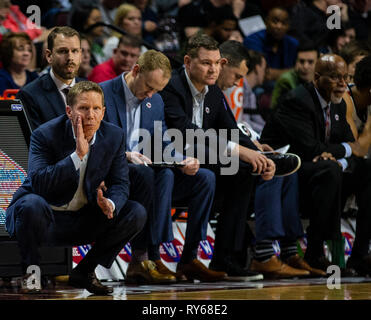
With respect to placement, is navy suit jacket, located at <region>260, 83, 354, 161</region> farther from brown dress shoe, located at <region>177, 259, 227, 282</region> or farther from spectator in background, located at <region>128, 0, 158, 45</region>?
spectator in background, located at <region>128, 0, 158, 45</region>

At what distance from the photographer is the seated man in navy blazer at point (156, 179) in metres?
5.20

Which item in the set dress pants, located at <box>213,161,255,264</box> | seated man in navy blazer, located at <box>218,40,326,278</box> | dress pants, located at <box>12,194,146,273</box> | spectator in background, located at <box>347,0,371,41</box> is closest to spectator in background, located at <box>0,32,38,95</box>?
seated man in navy blazer, located at <box>218,40,326,278</box>

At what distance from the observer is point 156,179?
5.24 meters

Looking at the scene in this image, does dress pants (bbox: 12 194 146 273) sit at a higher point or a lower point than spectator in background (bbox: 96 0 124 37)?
lower

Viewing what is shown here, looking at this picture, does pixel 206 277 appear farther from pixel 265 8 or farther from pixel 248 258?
pixel 265 8

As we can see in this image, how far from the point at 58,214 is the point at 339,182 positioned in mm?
2357

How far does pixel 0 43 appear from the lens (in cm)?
664

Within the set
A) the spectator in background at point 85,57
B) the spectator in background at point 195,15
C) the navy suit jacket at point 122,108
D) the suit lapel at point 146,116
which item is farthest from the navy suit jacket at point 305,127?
the spectator in background at point 195,15

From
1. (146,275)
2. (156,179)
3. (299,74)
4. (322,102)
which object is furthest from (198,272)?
(299,74)

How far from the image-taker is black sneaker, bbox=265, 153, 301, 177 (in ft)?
18.9

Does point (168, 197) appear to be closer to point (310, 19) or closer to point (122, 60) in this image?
point (122, 60)

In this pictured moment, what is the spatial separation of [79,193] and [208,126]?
161 cm

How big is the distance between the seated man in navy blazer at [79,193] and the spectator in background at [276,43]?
471cm

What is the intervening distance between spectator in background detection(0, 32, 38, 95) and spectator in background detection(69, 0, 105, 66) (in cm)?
155
